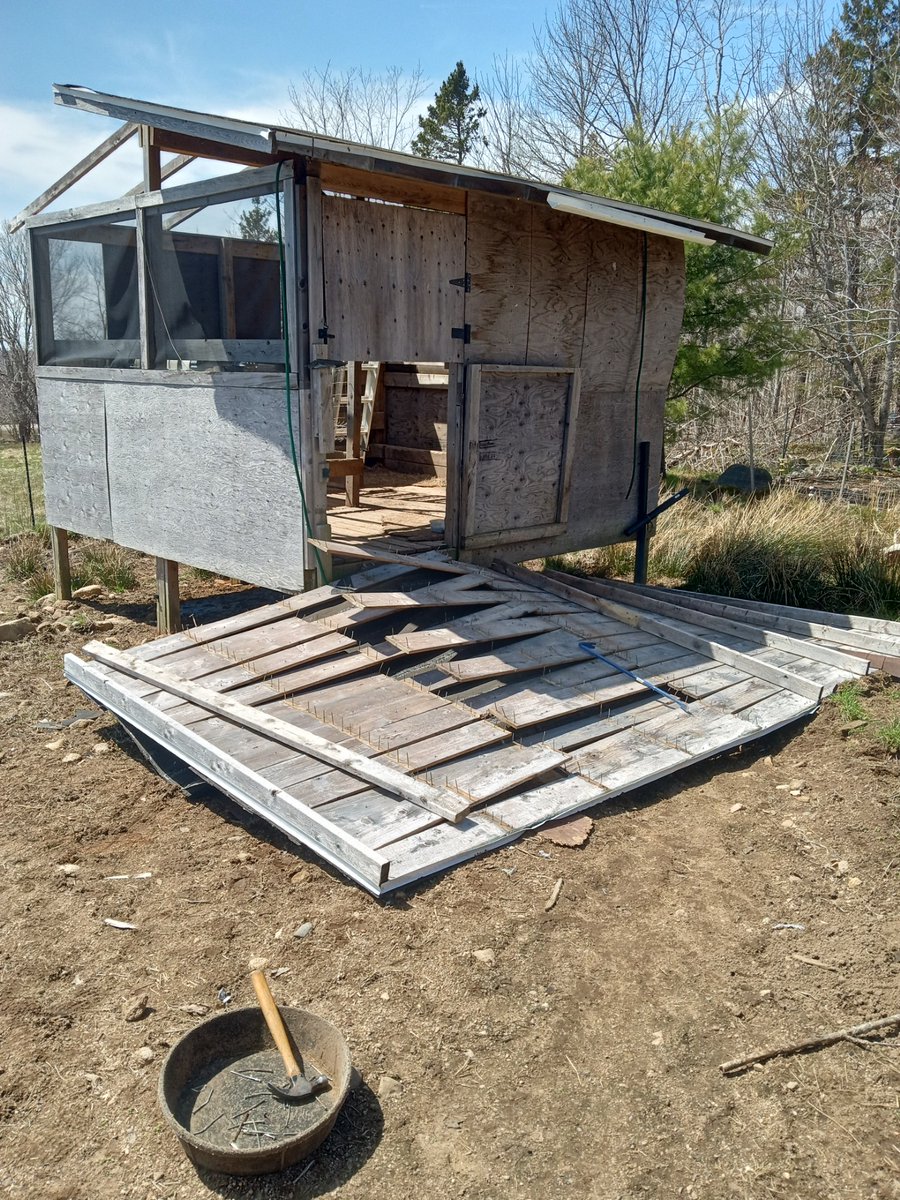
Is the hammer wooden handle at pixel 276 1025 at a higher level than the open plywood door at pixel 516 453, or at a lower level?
lower

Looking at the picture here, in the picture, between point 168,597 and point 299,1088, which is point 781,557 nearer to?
point 168,597

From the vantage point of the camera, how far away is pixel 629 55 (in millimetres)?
22984

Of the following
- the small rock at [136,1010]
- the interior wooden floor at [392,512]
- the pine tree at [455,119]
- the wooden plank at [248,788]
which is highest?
the pine tree at [455,119]

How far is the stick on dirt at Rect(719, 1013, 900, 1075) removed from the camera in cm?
303

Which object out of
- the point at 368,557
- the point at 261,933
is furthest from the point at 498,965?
the point at 368,557

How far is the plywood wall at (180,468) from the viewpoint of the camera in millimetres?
6191

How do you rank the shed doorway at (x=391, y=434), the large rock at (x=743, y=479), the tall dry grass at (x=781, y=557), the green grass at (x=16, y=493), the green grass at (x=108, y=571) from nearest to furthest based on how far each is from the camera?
1. the tall dry grass at (x=781, y=557)
2. the green grass at (x=108, y=571)
3. the shed doorway at (x=391, y=434)
4. the green grass at (x=16, y=493)
5. the large rock at (x=743, y=479)

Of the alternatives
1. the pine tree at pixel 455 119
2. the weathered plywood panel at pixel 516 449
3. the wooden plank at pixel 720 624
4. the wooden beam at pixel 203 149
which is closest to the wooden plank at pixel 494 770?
the wooden plank at pixel 720 624

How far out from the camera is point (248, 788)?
438 centimetres

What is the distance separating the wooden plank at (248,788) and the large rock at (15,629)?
227cm

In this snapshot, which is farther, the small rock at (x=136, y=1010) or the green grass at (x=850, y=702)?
the green grass at (x=850, y=702)

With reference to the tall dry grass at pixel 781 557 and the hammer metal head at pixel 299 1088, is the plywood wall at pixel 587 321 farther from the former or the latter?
the hammer metal head at pixel 299 1088

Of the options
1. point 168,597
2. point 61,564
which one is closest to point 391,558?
point 168,597

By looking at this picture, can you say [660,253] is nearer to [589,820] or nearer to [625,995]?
[589,820]
